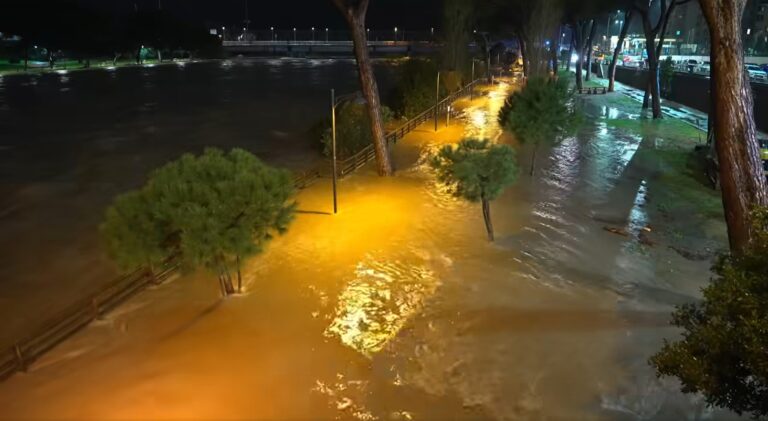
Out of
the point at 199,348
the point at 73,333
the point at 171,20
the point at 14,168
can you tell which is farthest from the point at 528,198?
the point at 171,20

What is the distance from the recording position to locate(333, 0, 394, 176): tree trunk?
56.8 ft

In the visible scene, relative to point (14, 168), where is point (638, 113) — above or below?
above

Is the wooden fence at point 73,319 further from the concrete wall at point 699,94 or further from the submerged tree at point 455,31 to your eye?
the submerged tree at point 455,31

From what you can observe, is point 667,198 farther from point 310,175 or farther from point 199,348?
point 199,348

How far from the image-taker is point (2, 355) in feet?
24.9

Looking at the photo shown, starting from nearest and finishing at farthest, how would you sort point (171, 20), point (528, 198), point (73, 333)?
point (73, 333)
point (528, 198)
point (171, 20)

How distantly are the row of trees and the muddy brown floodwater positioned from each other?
80.6 m

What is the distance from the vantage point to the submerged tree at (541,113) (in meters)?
17.6

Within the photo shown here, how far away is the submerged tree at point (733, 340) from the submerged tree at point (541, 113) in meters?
13.2

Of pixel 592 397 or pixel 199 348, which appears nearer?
pixel 592 397

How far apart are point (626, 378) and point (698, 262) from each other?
5.20 metres

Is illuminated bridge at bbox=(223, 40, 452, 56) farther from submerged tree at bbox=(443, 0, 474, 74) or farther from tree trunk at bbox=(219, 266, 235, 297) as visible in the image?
tree trunk at bbox=(219, 266, 235, 297)

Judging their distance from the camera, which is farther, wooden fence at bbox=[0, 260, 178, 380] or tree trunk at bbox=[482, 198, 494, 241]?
tree trunk at bbox=[482, 198, 494, 241]


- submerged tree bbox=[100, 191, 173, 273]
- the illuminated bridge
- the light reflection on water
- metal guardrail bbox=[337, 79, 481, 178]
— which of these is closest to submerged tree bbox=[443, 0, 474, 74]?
metal guardrail bbox=[337, 79, 481, 178]
